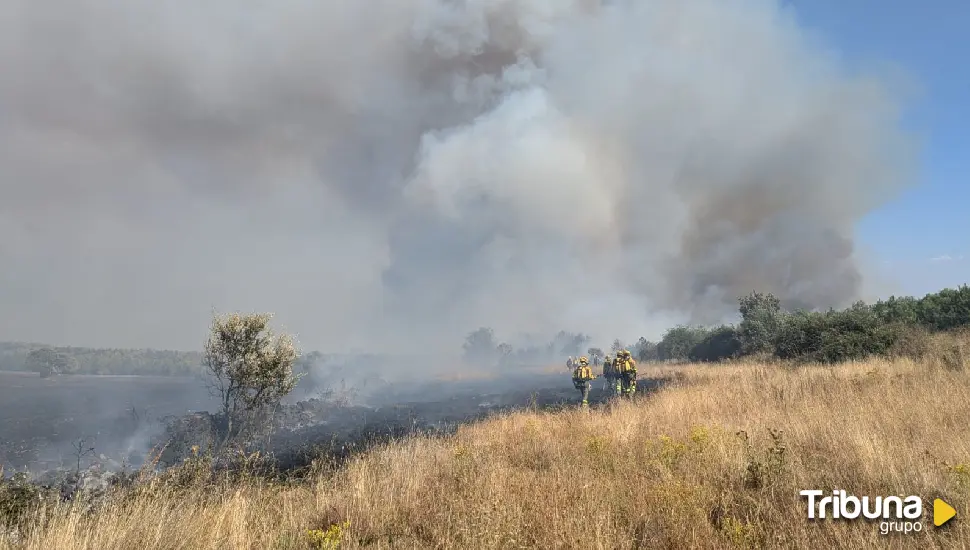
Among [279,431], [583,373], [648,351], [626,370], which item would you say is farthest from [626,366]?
[648,351]

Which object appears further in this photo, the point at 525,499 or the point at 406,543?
the point at 525,499

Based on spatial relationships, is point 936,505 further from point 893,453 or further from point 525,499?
point 525,499

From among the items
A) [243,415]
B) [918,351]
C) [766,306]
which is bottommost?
[243,415]

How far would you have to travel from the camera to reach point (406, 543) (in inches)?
182

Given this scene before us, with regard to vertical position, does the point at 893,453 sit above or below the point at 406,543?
above

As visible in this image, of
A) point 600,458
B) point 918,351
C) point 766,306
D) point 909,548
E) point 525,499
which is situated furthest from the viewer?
point 766,306

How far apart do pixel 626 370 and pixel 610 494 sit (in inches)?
595

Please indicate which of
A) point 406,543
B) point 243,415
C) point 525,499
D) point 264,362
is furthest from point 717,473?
point 243,415

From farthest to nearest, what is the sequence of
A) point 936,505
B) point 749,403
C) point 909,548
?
point 749,403 < point 936,505 < point 909,548

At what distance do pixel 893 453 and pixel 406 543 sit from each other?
6.56m
